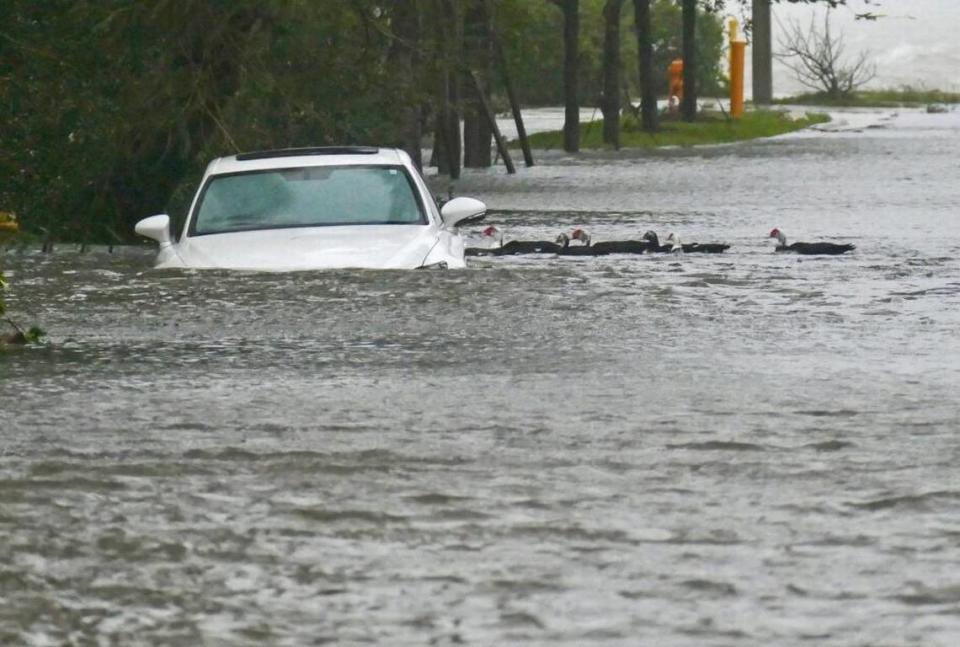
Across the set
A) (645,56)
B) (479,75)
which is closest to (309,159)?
(479,75)

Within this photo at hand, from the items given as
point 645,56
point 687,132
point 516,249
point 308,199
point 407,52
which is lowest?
point 687,132

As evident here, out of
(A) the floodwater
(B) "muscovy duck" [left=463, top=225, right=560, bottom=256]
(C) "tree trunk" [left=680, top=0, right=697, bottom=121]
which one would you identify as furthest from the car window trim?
(C) "tree trunk" [left=680, top=0, right=697, bottom=121]

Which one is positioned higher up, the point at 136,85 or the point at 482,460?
the point at 136,85

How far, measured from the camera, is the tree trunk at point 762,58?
83.8 meters

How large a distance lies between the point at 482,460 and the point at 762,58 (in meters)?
77.3

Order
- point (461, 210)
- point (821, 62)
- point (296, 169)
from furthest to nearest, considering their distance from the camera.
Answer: point (821, 62)
point (296, 169)
point (461, 210)

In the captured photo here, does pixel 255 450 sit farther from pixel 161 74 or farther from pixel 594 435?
pixel 161 74

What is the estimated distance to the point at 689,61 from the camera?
58.5 m

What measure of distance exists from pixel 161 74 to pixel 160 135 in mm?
852

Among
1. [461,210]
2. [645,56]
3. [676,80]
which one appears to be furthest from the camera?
[676,80]

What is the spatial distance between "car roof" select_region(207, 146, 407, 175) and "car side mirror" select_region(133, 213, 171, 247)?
50cm

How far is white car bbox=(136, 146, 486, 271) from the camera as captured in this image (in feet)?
49.9

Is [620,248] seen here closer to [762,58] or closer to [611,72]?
[611,72]

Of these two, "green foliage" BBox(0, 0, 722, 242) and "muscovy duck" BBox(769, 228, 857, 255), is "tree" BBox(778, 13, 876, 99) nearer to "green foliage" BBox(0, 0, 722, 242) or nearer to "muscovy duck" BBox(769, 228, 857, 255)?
"green foliage" BBox(0, 0, 722, 242)
